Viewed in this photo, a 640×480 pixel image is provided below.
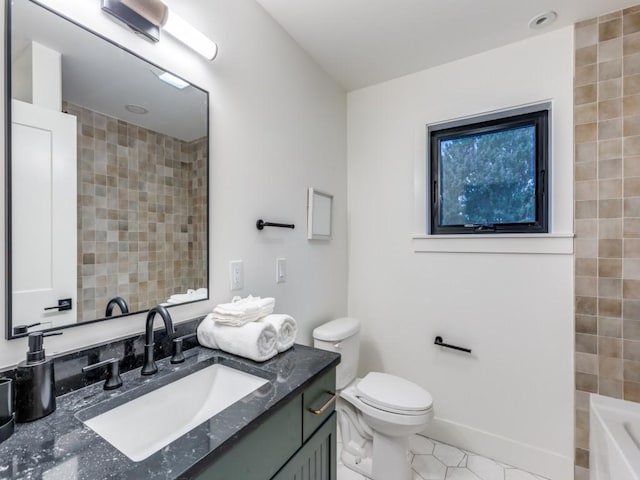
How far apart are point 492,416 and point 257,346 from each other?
64.0 inches

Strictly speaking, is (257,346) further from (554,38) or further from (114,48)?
(554,38)

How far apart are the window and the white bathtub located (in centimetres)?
91

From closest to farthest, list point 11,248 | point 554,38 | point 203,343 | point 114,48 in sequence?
1. point 11,248
2. point 114,48
3. point 203,343
4. point 554,38

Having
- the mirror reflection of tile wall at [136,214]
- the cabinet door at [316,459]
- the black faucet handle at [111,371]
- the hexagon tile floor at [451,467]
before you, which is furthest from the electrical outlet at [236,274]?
the hexagon tile floor at [451,467]

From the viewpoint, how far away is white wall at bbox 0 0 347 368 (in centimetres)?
108

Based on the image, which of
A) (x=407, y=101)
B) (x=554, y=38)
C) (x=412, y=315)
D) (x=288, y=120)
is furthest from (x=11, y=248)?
(x=554, y=38)

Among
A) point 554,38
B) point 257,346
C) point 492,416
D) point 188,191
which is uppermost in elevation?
point 554,38

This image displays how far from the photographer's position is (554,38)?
5.48 ft

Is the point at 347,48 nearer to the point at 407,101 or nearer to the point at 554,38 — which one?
the point at 407,101

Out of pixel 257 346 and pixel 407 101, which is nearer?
pixel 257 346

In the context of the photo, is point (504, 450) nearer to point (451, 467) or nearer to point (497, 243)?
point (451, 467)

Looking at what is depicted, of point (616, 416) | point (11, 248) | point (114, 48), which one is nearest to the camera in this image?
point (11, 248)

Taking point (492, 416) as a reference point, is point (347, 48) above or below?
above

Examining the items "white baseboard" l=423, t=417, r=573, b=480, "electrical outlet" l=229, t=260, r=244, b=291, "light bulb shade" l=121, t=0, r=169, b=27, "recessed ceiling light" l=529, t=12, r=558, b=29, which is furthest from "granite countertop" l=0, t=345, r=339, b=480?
"recessed ceiling light" l=529, t=12, r=558, b=29
